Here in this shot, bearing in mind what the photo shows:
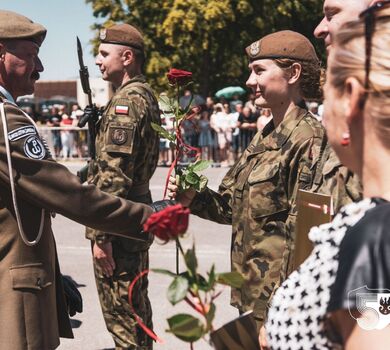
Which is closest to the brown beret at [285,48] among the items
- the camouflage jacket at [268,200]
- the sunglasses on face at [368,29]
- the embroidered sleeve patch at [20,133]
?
the camouflage jacket at [268,200]

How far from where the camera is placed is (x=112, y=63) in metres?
4.39

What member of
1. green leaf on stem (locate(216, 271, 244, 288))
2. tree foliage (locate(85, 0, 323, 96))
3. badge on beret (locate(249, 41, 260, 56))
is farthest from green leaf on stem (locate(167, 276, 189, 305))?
tree foliage (locate(85, 0, 323, 96))

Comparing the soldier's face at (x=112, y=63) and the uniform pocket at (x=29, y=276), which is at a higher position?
the soldier's face at (x=112, y=63)

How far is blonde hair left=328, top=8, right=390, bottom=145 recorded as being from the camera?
1347mm

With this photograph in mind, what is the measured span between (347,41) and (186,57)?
26729 millimetres

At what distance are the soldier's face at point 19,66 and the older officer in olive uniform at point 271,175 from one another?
0.88 meters

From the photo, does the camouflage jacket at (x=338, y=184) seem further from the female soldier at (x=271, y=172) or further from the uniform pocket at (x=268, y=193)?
the uniform pocket at (x=268, y=193)

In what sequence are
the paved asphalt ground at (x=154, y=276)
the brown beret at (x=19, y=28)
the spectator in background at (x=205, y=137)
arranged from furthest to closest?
the spectator in background at (x=205, y=137) < the paved asphalt ground at (x=154, y=276) < the brown beret at (x=19, y=28)

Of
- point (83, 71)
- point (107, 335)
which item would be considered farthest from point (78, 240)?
point (83, 71)

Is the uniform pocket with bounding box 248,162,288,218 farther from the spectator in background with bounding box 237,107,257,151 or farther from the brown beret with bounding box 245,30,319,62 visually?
the spectator in background with bounding box 237,107,257,151

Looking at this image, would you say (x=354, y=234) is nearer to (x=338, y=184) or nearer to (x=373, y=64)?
(x=373, y=64)

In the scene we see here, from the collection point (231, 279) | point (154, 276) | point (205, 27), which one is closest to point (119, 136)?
point (231, 279)

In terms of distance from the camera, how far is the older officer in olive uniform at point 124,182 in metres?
3.95

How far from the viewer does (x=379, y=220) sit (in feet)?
4.23
